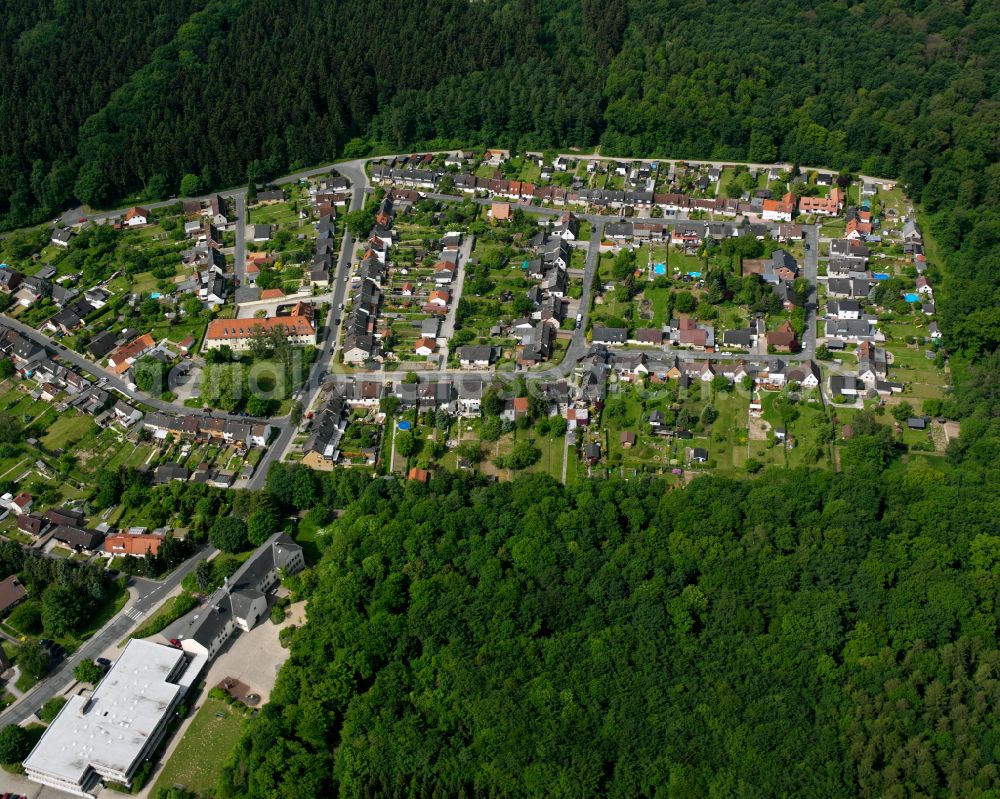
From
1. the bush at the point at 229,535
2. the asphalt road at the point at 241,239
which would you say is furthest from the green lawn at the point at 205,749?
the asphalt road at the point at 241,239

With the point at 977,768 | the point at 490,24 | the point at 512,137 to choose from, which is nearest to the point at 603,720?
the point at 977,768

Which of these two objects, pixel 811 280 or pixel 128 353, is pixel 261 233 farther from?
pixel 811 280

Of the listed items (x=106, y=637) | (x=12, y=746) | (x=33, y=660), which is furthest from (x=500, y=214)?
(x=12, y=746)

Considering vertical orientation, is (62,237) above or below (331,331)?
below

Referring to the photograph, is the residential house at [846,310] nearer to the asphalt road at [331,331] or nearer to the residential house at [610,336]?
the residential house at [610,336]

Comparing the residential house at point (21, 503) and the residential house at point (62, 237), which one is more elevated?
the residential house at point (62, 237)

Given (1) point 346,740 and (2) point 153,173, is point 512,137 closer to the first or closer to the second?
(2) point 153,173

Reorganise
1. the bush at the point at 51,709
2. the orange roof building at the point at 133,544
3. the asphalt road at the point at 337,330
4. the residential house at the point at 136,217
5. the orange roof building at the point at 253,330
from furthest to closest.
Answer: the residential house at the point at 136,217 → the orange roof building at the point at 253,330 → the asphalt road at the point at 337,330 → the orange roof building at the point at 133,544 → the bush at the point at 51,709
